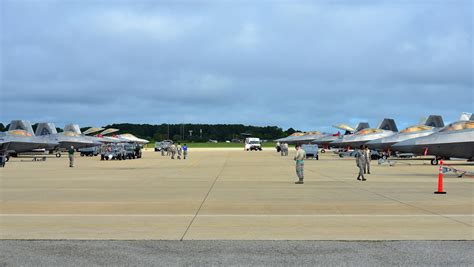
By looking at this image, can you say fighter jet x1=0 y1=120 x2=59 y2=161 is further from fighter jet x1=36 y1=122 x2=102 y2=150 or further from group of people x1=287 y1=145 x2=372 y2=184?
group of people x1=287 y1=145 x2=372 y2=184

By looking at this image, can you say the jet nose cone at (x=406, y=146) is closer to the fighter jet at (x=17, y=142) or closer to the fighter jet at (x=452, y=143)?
A: the fighter jet at (x=452, y=143)

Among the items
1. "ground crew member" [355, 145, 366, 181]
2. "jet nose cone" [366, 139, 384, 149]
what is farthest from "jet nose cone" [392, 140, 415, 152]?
"jet nose cone" [366, 139, 384, 149]

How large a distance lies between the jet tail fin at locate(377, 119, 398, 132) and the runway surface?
5521cm

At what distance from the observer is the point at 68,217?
475 inches

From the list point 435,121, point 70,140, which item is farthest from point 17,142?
point 435,121

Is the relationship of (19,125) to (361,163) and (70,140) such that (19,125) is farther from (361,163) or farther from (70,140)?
(361,163)

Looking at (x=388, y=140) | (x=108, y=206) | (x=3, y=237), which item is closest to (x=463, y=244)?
(x=3, y=237)

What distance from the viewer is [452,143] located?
96.0 feet

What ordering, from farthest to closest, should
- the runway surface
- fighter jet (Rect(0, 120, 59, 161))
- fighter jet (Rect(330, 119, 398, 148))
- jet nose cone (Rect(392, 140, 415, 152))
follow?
1. fighter jet (Rect(330, 119, 398, 148))
2. fighter jet (Rect(0, 120, 59, 161))
3. jet nose cone (Rect(392, 140, 415, 152))
4. the runway surface

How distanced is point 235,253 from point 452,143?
78.6 ft

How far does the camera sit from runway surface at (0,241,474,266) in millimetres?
7477

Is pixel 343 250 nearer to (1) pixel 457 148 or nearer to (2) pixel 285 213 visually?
(2) pixel 285 213

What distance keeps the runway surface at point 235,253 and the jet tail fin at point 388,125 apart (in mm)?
55211

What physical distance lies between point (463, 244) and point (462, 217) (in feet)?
11.5
